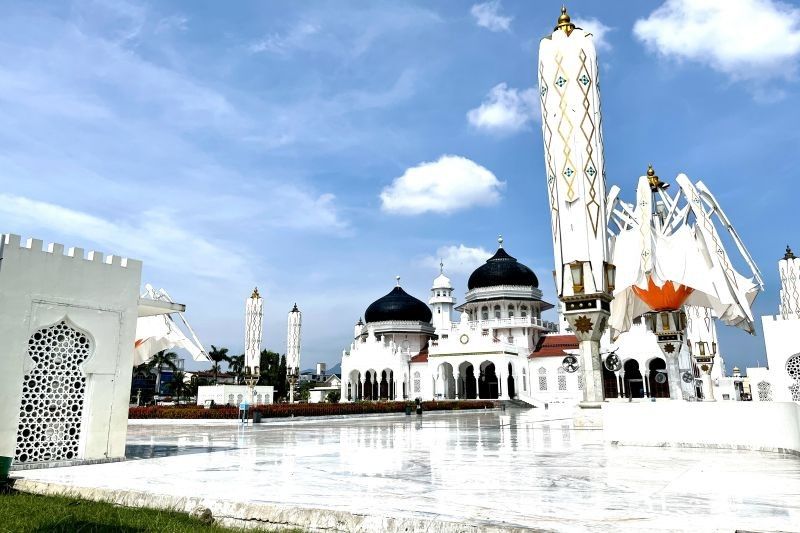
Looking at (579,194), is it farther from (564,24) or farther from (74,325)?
(74,325)

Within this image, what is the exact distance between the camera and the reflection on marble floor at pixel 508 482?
4.83 m

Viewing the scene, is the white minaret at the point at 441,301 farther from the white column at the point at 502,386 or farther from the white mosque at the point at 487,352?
the white column at the point at 502,386

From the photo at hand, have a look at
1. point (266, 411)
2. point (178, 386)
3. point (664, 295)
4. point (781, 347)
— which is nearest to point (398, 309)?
point (178, 386)

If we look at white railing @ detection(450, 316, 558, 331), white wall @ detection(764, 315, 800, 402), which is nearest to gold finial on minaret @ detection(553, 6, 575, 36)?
white wall @ detection(764, 315, 800, 402)

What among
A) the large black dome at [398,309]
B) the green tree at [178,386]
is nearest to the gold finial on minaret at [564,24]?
the large black dome at [398,309]

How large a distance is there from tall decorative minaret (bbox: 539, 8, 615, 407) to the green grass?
492 inches

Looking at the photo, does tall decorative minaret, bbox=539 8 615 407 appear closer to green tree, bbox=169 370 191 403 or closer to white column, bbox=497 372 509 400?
white column, bbox=497 372 509 400

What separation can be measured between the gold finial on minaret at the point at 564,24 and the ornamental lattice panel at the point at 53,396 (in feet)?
46.7

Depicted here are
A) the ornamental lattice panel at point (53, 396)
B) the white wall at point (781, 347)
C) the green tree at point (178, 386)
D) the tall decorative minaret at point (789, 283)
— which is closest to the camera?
the ornamental lattice panel at point (53, 396)

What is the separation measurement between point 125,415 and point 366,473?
4.86 m

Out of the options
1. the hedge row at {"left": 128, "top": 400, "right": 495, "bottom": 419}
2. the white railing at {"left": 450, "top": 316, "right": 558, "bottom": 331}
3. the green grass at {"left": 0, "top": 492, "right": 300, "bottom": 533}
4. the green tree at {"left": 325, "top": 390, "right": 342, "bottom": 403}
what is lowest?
the green grass at {"left": 0, "top": 492, "right": 300, "bottom": 533}

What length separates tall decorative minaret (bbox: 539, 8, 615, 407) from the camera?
15.9m

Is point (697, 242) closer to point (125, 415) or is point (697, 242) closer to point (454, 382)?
point (125, 415)

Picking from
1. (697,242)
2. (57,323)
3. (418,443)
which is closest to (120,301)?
(57,323)
